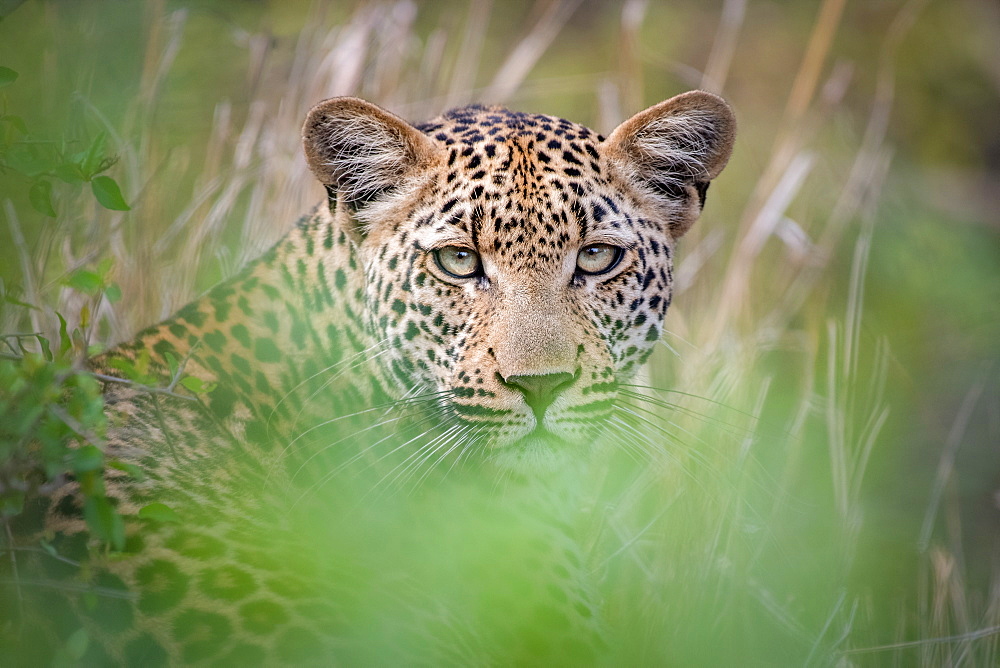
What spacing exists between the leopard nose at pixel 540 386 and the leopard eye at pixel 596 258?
584 mm

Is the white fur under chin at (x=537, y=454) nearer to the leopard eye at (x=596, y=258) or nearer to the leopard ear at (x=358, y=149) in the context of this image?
the leopard eye at (x=596, y=258)

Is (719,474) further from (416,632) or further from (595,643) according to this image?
(416,632)

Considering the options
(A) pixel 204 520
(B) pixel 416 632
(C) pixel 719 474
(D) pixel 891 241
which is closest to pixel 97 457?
(A) pixel 204 520

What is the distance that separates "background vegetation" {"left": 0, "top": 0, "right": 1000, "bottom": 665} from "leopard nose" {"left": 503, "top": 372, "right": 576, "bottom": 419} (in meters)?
0.58

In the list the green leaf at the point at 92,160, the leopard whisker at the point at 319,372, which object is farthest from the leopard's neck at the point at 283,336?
the green leaf at the point at 92,160

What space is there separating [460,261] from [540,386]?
2.35 feet

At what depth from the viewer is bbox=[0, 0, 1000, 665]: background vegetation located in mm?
4801

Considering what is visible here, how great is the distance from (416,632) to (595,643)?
1238 millimetres

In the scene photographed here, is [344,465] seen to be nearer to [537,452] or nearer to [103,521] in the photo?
[537,452]

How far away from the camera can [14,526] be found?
3.35 meters

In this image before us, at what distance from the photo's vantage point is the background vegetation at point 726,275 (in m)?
4.80

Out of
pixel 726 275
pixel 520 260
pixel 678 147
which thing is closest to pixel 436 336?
pixel 520 260

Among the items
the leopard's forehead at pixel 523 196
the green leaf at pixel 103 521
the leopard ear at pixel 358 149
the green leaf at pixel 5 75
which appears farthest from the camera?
the leopard ear at pixel 358 149

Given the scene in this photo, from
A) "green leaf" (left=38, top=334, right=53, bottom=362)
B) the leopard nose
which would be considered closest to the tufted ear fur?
the leopard nose
